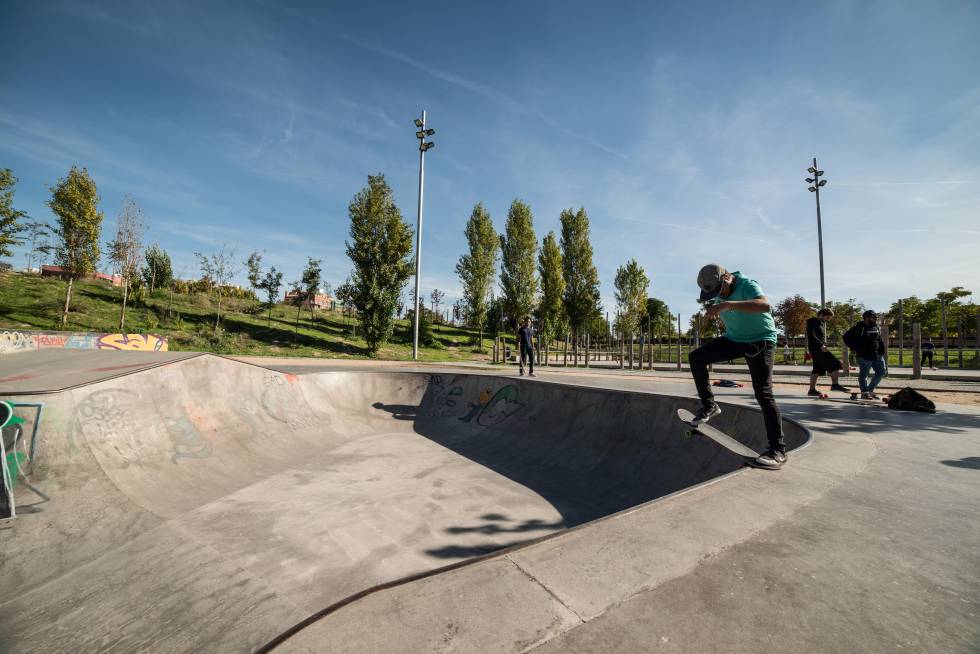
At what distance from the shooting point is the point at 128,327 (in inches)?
950

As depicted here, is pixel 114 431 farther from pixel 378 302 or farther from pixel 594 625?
pixel 378 302

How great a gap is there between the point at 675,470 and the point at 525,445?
2916mm

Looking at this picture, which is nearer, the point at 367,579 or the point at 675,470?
the point at 367,579

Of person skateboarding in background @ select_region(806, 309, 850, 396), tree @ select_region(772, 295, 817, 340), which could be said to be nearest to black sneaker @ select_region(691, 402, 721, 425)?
person skateboarding in background @ select_region(806, 309, 850, 396)

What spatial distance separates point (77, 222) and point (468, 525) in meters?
32.1

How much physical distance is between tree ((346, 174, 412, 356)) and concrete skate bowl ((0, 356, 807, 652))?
17.9 m

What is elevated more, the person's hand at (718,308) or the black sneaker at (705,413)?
the person's hand at (718,308)

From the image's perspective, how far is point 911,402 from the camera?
20.5 feet

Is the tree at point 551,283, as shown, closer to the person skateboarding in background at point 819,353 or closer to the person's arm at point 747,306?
the person skateboarding in background at point 819,353

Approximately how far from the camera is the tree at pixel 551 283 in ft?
121

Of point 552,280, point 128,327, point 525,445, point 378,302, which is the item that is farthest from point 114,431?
point 552,280

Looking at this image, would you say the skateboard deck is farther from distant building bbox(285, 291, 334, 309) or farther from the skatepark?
Result: distant building bbox(285, 291, 334, 309)

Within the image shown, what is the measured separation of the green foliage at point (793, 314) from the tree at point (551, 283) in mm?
23452

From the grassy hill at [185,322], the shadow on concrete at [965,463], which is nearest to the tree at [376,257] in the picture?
the grassy hill at [185,322]
